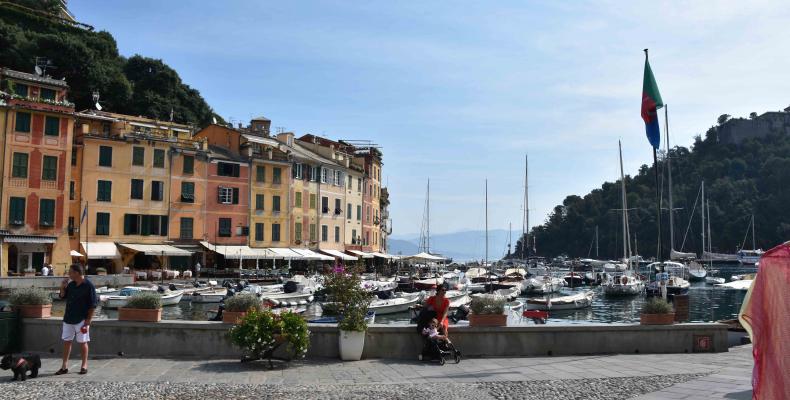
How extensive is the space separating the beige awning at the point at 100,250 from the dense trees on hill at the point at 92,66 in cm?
3045

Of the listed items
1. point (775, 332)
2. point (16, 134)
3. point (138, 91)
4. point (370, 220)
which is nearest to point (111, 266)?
point (16, 134)

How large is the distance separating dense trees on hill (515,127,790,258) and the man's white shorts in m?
128

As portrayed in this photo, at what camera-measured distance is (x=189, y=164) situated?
5209 cm

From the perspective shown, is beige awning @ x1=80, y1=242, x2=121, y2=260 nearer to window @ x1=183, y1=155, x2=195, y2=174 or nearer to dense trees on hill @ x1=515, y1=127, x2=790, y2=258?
window @ x1=183, y1=155, x2=195, y2=174

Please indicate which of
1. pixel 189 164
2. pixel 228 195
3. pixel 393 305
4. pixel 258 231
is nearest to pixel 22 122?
pixel 189 164

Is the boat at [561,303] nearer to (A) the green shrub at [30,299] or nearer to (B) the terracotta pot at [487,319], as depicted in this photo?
(B) the terracotta pot at [487,319]

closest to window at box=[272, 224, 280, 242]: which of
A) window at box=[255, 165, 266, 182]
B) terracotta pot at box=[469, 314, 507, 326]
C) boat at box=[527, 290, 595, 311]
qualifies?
window at box=[255, 165, 266, 182]

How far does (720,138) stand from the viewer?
19325 centimetres

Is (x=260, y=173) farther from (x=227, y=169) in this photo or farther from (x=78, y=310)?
(x=78, y=310)

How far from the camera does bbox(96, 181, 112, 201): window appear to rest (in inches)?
1877

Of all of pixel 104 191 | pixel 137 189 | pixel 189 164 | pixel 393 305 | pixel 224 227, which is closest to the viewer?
pixel 393 305

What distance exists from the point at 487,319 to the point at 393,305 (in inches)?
989

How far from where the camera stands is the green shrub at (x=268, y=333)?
10844mm

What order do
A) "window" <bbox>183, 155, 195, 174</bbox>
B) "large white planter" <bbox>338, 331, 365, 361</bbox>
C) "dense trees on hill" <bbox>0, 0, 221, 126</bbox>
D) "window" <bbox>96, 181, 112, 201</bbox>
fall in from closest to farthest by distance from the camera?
1. "large white planter" <bbox>338, 331, 365, 361</bbox>
2. "window" <bbox>96, 181, 112, 201</bbox>
3. "window" <bbox>183, 155, 195, 174</bbox>
4. "dense trees on hill" <bbox>0, 0, 221, 126</bbox>
